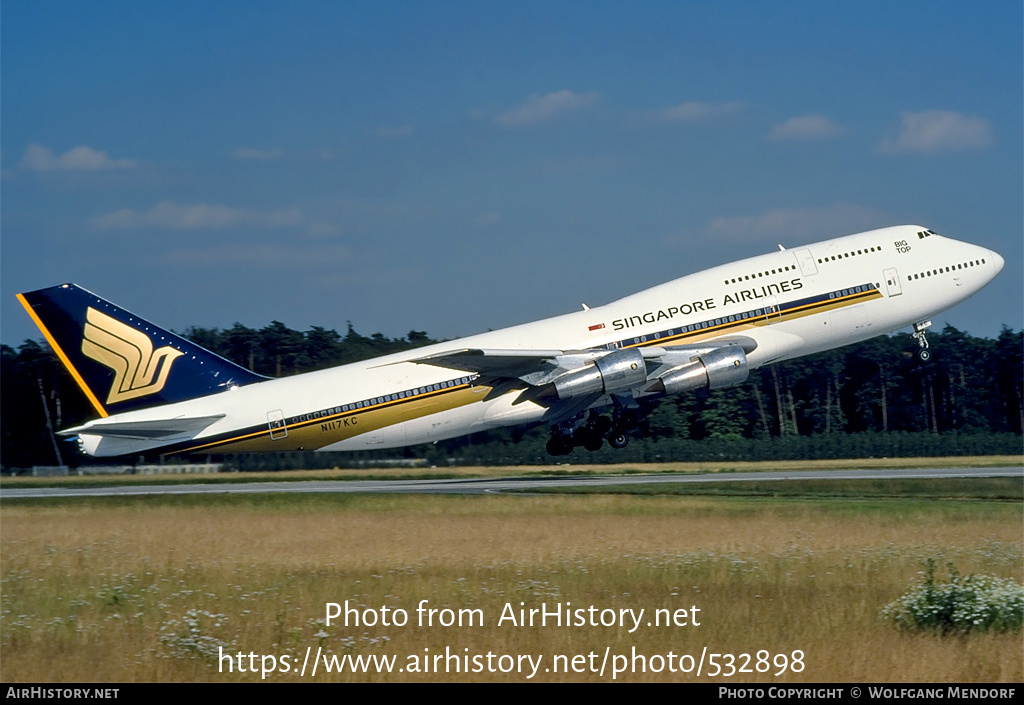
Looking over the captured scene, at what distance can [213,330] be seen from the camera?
6900 centimetres

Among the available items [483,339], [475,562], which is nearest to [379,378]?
[483,339]

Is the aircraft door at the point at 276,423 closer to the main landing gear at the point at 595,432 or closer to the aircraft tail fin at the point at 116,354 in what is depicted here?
the aircraft tail fin at the point at 116,354

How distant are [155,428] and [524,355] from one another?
423 inches

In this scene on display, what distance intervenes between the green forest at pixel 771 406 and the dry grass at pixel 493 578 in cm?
1928

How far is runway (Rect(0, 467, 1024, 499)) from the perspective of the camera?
4000 centimetres

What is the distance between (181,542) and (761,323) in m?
Result: 16.5

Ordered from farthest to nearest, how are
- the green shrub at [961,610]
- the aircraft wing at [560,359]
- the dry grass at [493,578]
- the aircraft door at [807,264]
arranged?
the aircraft door at [807,264] < the aircraft wing at [560,359] < the green shrub at [961,610] < the dry grass at [493,578]

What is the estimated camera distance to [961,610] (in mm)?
16125

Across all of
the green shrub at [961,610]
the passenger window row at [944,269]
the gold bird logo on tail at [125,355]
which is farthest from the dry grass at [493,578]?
the passenger window row at [944,269]

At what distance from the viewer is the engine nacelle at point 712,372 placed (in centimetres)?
2898

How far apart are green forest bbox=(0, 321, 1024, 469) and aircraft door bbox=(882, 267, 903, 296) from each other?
70.4 feet

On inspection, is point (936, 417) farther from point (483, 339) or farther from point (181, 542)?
point (181, 542)

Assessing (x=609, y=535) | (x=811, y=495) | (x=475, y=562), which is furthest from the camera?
(x=811, y=495)

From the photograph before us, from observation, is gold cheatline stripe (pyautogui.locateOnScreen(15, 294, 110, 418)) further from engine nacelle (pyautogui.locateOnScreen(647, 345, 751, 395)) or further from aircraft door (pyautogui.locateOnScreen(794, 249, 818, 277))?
aircraft door (pyautogui.locateOnScreen(794, 249, 818, 277))
